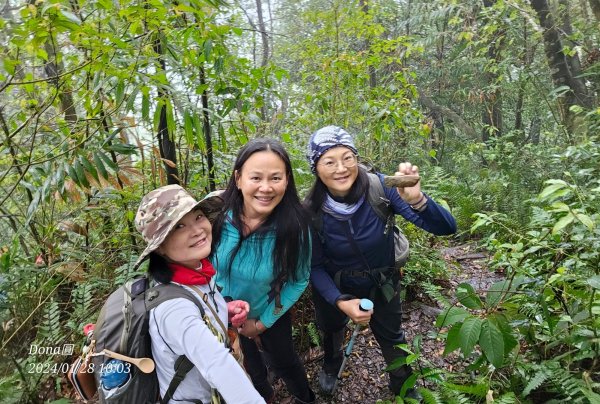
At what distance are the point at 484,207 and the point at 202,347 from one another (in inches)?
252

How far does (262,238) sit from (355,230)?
0.64m

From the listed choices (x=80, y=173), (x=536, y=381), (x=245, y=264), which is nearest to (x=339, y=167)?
(x=245, y=264)

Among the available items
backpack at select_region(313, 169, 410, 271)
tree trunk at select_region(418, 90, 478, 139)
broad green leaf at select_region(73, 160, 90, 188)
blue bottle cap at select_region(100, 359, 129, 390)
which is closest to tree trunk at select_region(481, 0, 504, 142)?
tree trunk at select_region(418, 90, 478, 139)

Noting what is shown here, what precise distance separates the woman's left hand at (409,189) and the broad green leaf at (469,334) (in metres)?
0.75

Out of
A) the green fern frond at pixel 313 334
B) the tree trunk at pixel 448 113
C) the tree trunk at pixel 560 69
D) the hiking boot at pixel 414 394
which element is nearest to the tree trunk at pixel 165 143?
the green fern frond at pixel 313 334

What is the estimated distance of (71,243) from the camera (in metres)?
3.51

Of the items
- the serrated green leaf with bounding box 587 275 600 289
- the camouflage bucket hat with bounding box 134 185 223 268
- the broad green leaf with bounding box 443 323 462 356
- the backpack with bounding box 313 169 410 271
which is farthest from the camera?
the backpack with bounding box 313 169 410 271

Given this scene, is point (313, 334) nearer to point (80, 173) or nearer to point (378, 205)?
point (378, 205)

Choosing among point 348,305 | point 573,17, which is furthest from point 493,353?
point 573,17

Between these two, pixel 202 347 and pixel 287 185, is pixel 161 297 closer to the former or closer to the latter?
pixel 202 347

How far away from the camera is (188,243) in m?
1.74

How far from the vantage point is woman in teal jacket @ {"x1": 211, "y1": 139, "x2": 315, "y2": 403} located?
221 centimetres

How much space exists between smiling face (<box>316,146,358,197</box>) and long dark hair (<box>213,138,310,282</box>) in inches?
9.7

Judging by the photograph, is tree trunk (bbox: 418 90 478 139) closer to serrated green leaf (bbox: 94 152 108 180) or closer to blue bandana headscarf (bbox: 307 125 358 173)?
blue bandana headscarf (bbox: 307 125 358 173)
